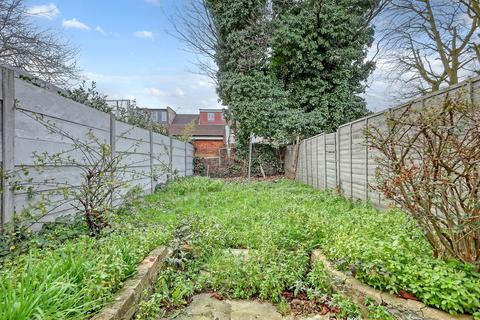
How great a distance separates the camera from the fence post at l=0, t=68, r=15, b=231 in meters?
2.74

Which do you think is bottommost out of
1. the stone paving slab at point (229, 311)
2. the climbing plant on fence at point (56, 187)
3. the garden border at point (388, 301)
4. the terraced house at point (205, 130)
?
the stone paving slab at point (229, 311)

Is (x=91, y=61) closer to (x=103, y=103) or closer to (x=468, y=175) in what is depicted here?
(x=103, y=103)

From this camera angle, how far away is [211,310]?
96.0 inches

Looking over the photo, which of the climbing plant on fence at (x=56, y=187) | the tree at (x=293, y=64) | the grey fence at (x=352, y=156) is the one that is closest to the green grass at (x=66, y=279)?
the climbing plant on fence at (x=56, y=187)

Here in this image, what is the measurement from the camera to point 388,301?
206 centimetres

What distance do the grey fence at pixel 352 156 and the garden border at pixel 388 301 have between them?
91cm

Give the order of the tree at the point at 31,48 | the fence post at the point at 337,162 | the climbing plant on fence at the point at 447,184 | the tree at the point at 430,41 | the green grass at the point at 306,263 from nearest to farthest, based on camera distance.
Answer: the green grass at the point at 306,263 < the climbing plant on fence at the point at 447,184 < the fence post at the point at 337,162 < the tree at the point at 31,48 < the tree at the point at 430,41

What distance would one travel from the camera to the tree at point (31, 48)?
25.6ft

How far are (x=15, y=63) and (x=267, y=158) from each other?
33.7 ft

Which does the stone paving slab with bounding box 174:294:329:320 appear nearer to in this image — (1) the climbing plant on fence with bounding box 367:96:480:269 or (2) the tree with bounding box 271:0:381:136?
(1) the climbing plant on fence with bounding box 367:96:480:269

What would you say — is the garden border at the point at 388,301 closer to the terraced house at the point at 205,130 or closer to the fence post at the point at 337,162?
the fence post at the point at 337,162

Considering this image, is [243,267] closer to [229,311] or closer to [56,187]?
[229,311]

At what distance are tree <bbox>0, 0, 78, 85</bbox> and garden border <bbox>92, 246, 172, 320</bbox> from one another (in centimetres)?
698

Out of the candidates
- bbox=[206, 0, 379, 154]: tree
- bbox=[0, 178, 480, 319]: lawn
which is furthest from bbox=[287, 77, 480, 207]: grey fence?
bbox=[206, 0, 379, 154]: tree
